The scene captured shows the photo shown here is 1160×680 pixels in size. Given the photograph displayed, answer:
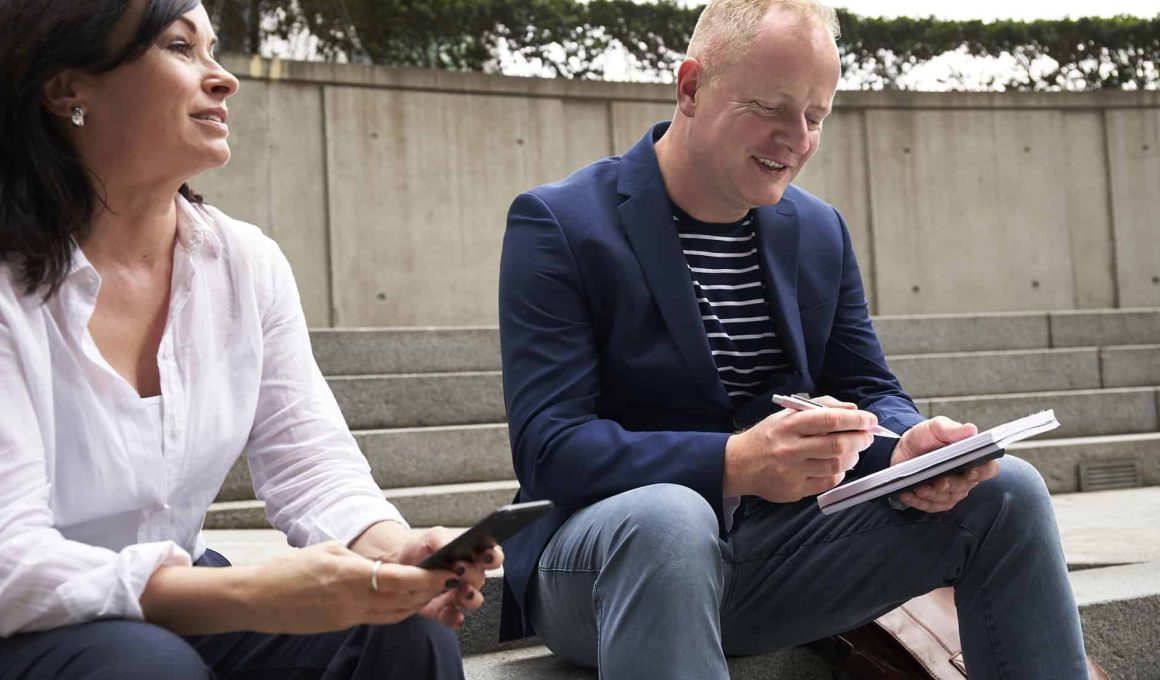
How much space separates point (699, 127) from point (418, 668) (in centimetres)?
123

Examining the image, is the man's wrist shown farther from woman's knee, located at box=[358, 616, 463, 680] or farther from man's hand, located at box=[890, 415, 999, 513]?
woman's knee, located at box=[358, 616, 463, 680]

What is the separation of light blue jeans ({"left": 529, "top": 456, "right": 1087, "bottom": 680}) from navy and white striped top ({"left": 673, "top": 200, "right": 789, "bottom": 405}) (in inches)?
10.1

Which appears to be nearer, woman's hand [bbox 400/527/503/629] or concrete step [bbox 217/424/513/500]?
woman's hand [bbox 400/527/503/629]

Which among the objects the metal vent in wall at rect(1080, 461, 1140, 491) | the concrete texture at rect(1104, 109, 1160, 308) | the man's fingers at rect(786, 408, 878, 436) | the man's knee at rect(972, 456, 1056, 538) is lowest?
the metal vent in wall at rect(1080, 461, 1140, 491)

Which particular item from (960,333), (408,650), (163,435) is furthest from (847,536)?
(960,333)

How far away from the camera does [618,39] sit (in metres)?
8.73

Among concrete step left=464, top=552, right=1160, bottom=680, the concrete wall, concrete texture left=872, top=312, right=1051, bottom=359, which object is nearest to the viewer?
concrete step left=464, top=552, right=1160, bottom=680

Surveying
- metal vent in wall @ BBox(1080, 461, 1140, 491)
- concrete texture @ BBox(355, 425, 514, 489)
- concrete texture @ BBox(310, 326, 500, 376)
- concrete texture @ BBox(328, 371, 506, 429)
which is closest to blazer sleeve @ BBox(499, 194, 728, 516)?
concrete texture @ BBox(355, 425, 514, 489)

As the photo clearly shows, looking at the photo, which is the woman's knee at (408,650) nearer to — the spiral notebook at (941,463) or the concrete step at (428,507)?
the spiral notebook at (941,463)

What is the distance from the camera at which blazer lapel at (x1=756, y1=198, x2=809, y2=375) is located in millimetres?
2311

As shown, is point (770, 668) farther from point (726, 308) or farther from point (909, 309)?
point (909, 309)

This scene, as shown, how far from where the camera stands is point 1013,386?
5.98 metres

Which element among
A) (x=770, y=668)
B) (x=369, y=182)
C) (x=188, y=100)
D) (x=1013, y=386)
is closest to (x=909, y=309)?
(x=1013, y=386)

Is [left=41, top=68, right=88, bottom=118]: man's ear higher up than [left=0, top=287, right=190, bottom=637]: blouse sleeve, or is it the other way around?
[left=41, top=68, right=88, bottom=118]: man's ear
